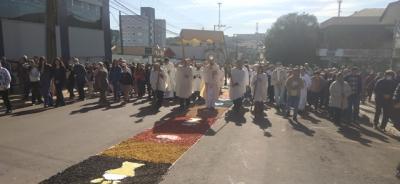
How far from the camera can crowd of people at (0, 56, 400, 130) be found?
15375mm

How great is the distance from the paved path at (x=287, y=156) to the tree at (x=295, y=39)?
Result: 50817 mm

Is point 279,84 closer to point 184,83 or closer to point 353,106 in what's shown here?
point 184,83

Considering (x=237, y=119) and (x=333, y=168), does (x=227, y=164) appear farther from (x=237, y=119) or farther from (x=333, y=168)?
(x=237, y=119)

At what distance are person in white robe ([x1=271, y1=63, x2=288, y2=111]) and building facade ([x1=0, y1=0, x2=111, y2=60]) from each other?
9.44 m

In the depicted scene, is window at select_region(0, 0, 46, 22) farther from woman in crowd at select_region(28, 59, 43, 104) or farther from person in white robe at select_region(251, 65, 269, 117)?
person in white robe at select_region(251, 65, 269, 117)

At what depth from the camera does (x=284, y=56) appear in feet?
212

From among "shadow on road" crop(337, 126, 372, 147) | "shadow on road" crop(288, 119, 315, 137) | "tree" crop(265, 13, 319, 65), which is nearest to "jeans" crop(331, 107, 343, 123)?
"shadow on road" crop(337, 126, 372, 147)

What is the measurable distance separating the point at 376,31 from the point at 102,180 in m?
59.4

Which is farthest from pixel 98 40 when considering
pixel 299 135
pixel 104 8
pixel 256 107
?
pixel 299 135

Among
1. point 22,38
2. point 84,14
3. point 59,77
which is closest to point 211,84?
point 59,77

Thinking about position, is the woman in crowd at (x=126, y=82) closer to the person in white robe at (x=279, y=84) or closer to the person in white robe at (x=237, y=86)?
the person in white robe at (x=237, y=86)

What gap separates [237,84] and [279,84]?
342 centimetres

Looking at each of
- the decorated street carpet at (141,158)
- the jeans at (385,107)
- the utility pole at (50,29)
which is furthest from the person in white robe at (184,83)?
the jeans at (385,107)

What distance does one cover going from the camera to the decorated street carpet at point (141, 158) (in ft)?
25.4
